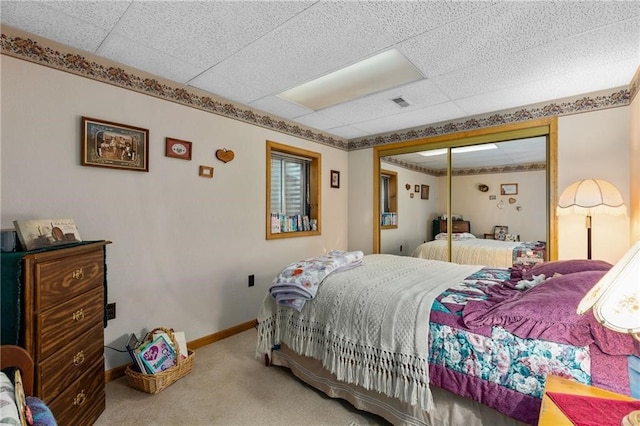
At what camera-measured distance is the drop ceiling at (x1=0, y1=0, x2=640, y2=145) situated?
1.63 meters

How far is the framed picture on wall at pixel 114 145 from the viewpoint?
211cm

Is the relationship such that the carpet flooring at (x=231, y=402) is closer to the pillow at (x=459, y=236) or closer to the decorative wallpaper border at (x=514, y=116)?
the pillow at (x=459, y=236)

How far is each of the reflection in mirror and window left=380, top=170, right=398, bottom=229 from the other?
3.2 inches

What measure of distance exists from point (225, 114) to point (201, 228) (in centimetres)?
118

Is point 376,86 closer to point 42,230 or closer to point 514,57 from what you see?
point 514,57

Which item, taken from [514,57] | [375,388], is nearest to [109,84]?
[375,388]

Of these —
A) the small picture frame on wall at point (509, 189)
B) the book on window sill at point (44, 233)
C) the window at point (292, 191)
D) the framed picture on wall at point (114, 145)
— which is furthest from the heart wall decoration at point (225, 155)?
the small picture frame on wall at point (509, 189)

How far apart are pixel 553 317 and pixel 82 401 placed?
2.45m

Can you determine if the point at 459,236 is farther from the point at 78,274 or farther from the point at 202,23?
the point at 78,274

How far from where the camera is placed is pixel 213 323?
9.43ft

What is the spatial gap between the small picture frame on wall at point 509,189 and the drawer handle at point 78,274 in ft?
12.6

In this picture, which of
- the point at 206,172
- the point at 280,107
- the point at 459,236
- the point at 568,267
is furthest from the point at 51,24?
the point at 459,236

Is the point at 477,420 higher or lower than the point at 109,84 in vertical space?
lower

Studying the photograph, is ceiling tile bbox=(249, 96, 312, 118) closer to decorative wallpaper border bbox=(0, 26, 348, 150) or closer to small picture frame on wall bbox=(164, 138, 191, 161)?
decorative wallpaper border bbox=(0, 26, 348, 150)
